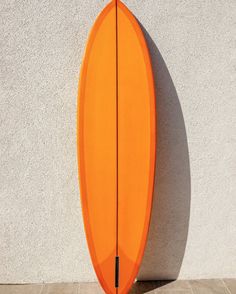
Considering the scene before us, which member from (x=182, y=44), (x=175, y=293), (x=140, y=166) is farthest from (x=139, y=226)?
(x=182, y=44)

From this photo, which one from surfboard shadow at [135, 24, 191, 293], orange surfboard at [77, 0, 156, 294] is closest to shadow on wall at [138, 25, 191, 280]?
surfboard shadow at [135, 24, 191, 293]

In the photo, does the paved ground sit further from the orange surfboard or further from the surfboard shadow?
the orange surfboard

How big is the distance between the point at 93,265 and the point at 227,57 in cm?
170

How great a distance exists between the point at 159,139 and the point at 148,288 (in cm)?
109

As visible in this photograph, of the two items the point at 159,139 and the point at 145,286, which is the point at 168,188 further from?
the point at 145,286

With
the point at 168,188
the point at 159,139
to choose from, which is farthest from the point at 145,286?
the point at 159,139

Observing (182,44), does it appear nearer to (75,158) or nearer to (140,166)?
(140,166)

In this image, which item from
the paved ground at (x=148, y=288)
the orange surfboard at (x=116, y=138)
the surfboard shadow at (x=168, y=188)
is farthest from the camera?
the paved ground at (x=148, y=288)

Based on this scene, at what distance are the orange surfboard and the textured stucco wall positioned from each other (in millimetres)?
141

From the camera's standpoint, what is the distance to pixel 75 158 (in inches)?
105

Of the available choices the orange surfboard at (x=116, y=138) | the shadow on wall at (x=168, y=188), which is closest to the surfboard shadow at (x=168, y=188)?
the shadow on wall at (x=168, y=188)

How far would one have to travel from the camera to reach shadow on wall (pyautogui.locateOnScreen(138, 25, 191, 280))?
103 inches

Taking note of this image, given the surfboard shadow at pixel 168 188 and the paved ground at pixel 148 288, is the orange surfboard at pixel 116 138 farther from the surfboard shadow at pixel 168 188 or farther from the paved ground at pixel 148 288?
the paved ground at pixel 148 288

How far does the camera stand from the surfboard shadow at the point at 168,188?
2.62 meters
